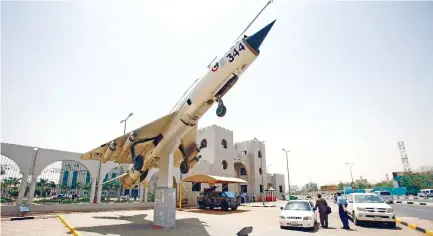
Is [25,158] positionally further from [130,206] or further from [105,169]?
[130,206]

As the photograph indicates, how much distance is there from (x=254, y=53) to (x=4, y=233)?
1269 centimetres

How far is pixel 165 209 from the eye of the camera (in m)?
11.0

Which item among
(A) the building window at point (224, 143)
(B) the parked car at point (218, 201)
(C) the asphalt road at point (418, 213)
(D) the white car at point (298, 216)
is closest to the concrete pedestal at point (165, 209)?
(D) the white car at point (298, 216)

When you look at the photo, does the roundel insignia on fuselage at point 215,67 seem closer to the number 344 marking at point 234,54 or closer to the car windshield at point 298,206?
the number 344 marking at point 234,54

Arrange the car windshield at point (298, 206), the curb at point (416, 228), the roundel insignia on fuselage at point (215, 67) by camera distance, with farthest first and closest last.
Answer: the car windshield at point (298, 206)
the curb at point (416, 228)
the roundel insignia on fuselage at point (215, 67)

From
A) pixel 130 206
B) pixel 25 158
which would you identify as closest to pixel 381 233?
pixel 130 206

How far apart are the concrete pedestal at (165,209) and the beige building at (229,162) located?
1532 cm

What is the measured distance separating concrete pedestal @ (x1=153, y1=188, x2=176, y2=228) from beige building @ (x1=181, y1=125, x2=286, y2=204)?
Result: 1532cm

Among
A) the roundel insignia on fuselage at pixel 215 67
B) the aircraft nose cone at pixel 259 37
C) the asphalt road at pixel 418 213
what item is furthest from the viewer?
the asphalt road at pixel 418 213

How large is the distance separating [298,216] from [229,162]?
2421cm

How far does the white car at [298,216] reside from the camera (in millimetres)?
10516

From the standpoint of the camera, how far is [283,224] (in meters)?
11.0

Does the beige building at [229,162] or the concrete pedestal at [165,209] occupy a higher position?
the beige building at [229,162]

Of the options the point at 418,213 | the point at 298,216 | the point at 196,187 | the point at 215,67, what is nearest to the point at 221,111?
the point at 215,67
